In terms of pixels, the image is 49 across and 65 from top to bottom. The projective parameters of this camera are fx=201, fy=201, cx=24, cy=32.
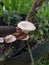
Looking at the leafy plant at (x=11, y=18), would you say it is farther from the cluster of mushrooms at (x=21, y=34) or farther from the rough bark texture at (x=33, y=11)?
the cluster of mushrooms at (x=21, y=34)

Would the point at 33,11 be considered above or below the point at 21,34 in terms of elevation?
above

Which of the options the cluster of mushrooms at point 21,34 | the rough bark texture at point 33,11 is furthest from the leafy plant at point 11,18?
the cluster of mushrooms at point 21,34

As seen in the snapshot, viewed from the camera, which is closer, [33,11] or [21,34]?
[21,34]

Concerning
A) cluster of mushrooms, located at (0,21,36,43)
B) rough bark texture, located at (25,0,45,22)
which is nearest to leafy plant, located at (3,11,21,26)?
rough bark texture, located at (25,0,45,22)

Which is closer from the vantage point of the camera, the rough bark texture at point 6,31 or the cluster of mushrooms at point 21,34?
the cluster of mushrooms at point 21,34

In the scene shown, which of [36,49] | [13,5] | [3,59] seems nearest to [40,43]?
[36,49]

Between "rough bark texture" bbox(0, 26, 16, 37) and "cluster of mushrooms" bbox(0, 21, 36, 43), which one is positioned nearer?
"cluster of mushrooms" bbox(0, 21, 36, 43)

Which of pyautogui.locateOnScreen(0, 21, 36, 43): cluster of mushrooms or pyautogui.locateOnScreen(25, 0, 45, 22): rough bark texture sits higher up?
pyautogui.locateOnScreen(25, 0, 45, 22): rough bark texture

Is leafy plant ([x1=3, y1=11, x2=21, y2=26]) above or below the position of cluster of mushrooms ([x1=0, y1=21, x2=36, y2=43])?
above

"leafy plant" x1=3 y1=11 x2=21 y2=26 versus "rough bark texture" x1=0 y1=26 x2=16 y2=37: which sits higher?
"leafy plant" x1=3 y1=11 x2=21 y2=26

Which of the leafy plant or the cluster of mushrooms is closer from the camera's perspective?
the cluster of mushrooms

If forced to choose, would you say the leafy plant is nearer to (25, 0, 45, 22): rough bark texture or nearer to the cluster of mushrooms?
(25, 0, 45, 22): rough bark texture
